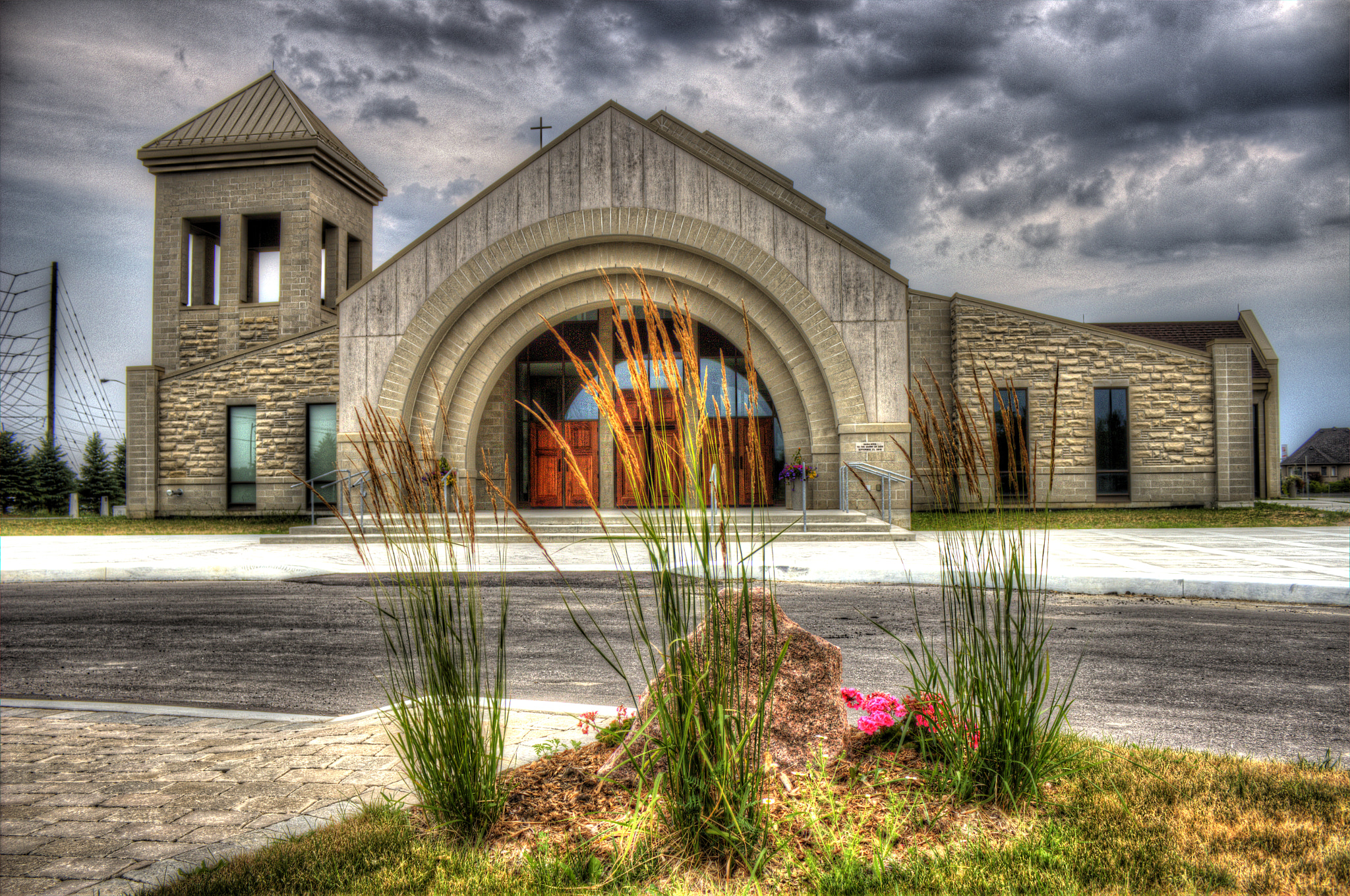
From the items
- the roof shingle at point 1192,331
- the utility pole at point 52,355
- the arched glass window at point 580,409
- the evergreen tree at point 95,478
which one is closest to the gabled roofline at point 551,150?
the arched glass window at point 580,409

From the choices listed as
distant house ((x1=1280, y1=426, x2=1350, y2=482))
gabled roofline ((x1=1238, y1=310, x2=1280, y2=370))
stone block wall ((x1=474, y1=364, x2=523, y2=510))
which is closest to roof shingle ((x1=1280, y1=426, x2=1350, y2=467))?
distant house ((x1=1280, y1=426, x2=1350, y2=482))

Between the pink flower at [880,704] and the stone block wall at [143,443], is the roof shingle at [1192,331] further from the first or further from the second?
the stone block wall at [143,443]

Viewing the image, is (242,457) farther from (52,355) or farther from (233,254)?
(52,355)

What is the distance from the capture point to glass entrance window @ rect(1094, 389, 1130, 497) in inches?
768

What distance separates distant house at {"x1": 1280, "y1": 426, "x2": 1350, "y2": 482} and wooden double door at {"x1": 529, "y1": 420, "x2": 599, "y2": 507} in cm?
5705

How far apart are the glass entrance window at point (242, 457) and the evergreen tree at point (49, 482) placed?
1087cm

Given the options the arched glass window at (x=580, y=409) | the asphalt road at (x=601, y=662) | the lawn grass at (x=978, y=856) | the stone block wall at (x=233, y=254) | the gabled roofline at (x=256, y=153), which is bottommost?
the asphalt road at (x=601, y=662)

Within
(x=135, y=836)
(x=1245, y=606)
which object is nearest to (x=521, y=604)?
(x=135, y=836)

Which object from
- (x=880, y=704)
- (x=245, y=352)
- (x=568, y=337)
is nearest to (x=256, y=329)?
(x=245, y=352)

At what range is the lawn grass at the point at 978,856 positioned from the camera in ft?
7.93

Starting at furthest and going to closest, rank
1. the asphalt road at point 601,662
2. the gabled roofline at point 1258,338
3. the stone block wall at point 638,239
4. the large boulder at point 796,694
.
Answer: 1. the gabled roofline at point 1258,338
2. the stone block wall at point 638,239
3. the asphalt road at point 601,662
4. the large boulder at point 796,694

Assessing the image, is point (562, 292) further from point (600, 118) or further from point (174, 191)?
point (174, 191)

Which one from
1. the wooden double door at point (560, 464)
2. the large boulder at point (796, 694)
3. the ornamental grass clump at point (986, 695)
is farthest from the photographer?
the wooden double door at point (560, 464)

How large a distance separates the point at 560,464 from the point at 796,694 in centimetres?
1764
